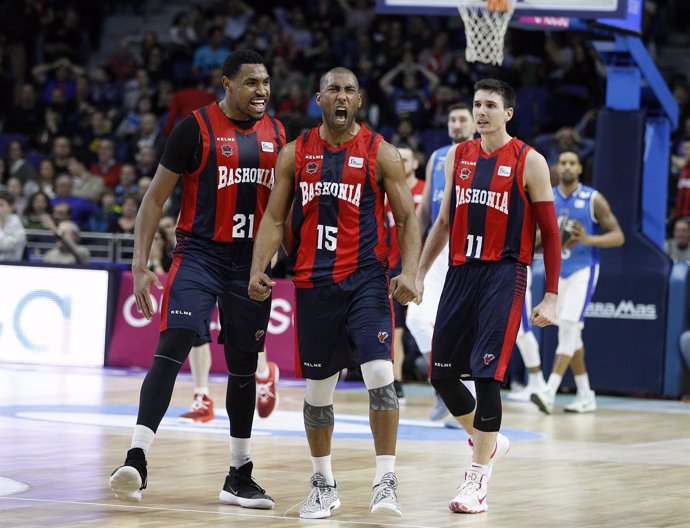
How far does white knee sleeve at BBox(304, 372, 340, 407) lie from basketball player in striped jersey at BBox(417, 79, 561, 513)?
0.74m

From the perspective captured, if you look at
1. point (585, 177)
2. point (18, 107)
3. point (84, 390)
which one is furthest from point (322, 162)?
point (18, 107)

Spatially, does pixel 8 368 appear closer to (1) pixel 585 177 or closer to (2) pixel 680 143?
(1) pixel 585 177

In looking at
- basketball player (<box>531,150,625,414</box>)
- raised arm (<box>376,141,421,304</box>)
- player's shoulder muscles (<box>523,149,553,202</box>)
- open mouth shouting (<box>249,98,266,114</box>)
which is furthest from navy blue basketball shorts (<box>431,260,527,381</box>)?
basketball player (<box>531,150,625,414</box>)

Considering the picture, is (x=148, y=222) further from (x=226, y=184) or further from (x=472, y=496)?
(x=472, y=496)

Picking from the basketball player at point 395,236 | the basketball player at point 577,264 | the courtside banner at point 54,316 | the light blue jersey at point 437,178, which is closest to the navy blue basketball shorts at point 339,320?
the light blue jersey at point 437,178

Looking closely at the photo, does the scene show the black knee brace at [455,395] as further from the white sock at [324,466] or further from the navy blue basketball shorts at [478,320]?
the white sock at [324,466]

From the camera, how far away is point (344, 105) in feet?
22.1

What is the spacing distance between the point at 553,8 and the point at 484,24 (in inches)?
27.3

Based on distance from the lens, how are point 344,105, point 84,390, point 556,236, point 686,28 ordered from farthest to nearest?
1. point 686,28
2. point 84,390
3. point 556,236
4. point 344,105

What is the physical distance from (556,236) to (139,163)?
12.9 m

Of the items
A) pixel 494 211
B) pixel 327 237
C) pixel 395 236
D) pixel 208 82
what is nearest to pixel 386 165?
pixel 327 237

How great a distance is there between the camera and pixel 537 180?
7215 mm

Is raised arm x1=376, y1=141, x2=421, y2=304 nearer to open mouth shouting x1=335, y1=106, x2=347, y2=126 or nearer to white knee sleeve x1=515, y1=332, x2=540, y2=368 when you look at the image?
open mouth shouting x1=335, y1=106, x2=347, y2=126

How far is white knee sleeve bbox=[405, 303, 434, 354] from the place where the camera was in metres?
11.1
